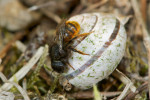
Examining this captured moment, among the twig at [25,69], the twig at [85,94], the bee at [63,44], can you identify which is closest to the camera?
the bee at [63,44]

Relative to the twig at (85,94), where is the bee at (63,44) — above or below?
above

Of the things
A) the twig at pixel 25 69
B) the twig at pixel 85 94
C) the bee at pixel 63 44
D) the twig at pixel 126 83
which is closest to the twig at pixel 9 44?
the twig at pixel 25 69

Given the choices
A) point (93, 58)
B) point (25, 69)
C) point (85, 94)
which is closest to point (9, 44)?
point (25, 69)

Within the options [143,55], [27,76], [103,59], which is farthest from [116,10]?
[27,76]

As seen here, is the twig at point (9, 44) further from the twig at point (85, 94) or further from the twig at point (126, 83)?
the twig at point (126, 83)

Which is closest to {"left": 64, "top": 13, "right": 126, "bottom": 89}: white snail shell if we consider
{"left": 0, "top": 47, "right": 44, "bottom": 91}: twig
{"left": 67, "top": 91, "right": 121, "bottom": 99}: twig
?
{"left": 67, "top": 91, "right": 121, "bottom": 99}: twig

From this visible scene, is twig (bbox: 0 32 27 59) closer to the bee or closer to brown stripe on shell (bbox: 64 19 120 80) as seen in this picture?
the bee
